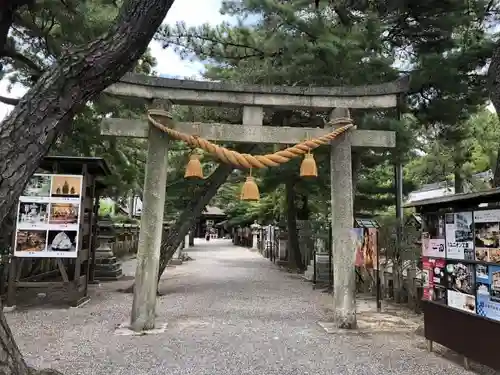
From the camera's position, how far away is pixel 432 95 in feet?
28.5

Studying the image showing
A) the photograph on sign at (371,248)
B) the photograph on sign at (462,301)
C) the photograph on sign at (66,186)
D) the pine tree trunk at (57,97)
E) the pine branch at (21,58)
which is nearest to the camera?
the pine tree trunk at (57,97)

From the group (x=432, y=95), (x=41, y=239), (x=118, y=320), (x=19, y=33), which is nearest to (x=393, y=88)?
(x=432, y=95)

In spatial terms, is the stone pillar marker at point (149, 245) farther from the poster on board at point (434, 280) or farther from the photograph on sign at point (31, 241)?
the poster on board at point (434, 280)

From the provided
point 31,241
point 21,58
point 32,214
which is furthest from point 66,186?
point 21,58

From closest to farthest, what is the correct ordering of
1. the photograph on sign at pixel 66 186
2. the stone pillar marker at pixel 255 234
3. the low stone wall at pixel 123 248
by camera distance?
the photograph on sign at pixel 66 186, the low stone wall at pixel 123 248, the stone pillar marker at pixel 255 234

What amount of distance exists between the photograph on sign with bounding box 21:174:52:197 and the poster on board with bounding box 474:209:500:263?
23.5 ft

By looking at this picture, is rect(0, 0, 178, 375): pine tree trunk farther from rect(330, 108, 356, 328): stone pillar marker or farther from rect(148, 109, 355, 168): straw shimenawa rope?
rect(330, 108, 356, 328): stone pillar marker

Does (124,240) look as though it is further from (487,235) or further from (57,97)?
(487,235)

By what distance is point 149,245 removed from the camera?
19.5ft

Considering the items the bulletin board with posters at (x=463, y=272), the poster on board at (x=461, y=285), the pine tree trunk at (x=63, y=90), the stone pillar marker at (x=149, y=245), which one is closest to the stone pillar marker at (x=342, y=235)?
the bulletin board with posters at (x=463, y=272)

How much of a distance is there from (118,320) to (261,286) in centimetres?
493

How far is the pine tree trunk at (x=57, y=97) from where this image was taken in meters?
2.63

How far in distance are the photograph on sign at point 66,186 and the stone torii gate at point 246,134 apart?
2145 millimetres

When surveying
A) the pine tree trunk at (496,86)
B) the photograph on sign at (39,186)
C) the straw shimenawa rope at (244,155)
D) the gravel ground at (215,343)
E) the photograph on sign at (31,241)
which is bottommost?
the gravel ground at (215,343)
